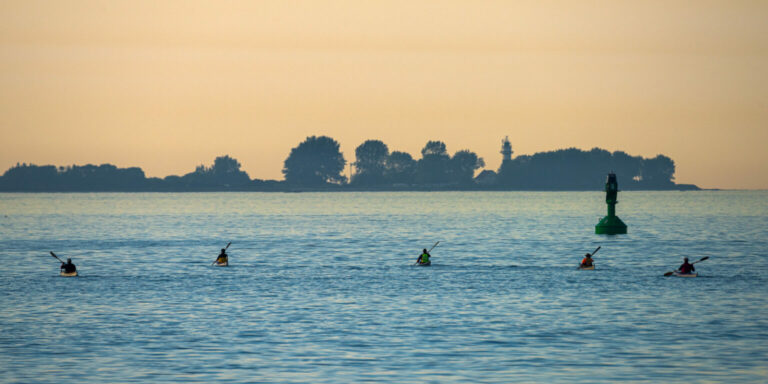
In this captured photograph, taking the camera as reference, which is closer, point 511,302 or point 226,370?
point 226,370

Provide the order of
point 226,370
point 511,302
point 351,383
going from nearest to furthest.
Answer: point 351,383 → point 226,370 → point 511,302

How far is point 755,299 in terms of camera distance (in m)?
43.8

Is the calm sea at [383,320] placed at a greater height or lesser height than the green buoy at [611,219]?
lesser

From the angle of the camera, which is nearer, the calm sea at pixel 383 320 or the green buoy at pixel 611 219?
the calm sea at pixel 383 320

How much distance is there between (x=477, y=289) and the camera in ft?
161

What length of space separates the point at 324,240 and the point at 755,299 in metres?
63.6

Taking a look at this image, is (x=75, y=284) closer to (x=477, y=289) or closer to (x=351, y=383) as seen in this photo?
(x=477, y=289)

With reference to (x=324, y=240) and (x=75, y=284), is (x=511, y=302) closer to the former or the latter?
(x=75, y=284)

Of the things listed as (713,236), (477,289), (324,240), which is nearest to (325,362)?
(477,289)

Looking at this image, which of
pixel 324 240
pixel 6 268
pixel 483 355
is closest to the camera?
pixel 483 355

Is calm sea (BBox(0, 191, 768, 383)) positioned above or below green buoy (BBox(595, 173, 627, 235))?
below

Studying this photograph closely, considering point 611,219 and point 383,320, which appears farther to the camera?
point 611,219

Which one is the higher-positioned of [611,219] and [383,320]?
[611,219]

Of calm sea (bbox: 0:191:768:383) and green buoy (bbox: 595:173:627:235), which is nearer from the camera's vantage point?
calm sea (bbox: 0:191:768:383)
